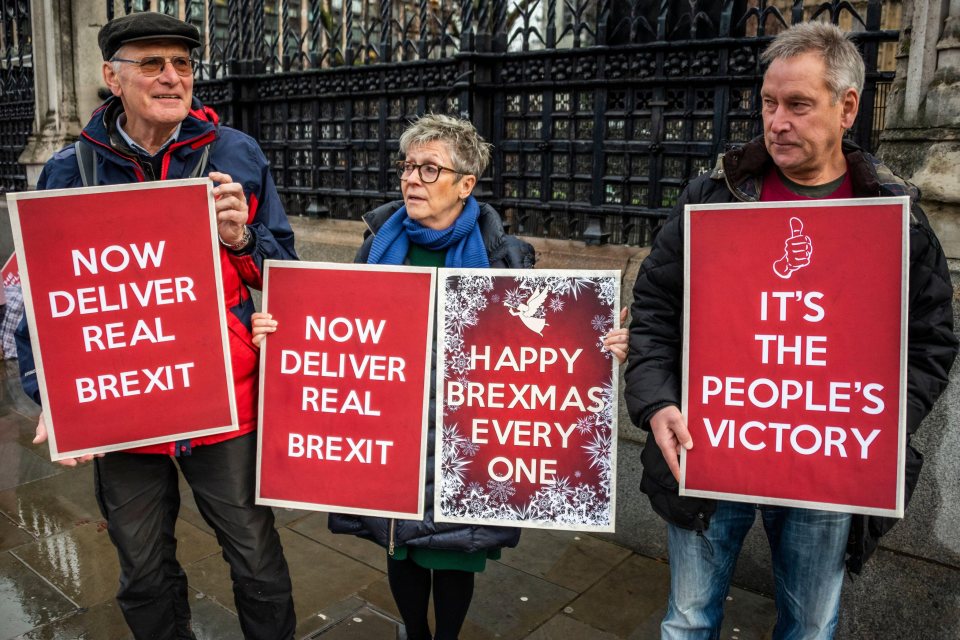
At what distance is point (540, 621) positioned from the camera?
11.5 feet

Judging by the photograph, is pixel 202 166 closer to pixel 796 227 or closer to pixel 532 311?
pixel 532 311

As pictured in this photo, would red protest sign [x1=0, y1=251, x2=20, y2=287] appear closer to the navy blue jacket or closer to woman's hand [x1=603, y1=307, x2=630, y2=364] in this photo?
the navy blue jacket

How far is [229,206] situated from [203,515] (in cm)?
108

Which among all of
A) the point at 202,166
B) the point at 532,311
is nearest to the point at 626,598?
the point at 532,311

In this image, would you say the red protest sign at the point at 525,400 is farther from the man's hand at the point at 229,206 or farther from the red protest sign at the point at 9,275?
the red protest sign at the point at 9,275

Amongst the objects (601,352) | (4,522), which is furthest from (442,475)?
(4,522)

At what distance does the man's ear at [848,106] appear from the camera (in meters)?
2.19

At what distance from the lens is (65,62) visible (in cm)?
782

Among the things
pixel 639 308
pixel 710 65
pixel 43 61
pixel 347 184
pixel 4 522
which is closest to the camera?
pixel 639 308

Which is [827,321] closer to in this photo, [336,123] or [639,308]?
[639,308]

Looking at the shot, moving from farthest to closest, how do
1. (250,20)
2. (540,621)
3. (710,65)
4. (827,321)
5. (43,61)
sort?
(43,61), (250,20), (710,65), (540,621), (827,321)

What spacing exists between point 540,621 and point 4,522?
9.76 feet

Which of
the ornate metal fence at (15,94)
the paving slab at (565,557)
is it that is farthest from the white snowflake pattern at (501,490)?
the ornate metal fence at (15,94)

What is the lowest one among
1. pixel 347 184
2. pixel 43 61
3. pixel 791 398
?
pixel 791 398
